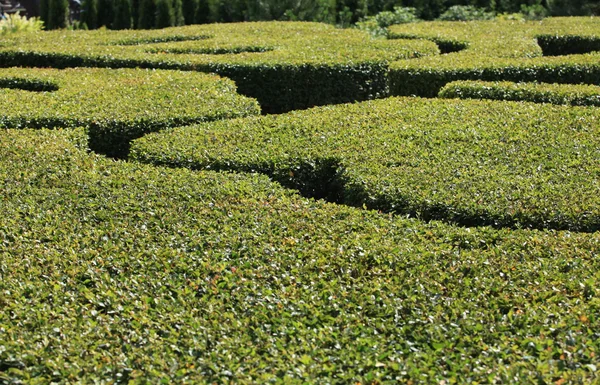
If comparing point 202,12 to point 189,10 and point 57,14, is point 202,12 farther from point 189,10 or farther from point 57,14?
point 57,14

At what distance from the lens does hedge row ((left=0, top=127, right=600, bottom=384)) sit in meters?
4.42

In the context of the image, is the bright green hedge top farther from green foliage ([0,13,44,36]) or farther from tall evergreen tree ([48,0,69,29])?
tall evergreen tree ([48,0,69,29])

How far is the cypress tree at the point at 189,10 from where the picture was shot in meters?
21.8

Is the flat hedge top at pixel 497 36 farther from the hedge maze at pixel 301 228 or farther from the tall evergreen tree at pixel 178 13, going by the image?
the tall evergreen tree at pixel 178 13

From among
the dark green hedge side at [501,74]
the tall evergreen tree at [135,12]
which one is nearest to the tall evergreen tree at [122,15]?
the tall evergreen tree at [135,12]

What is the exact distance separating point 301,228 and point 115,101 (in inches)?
185

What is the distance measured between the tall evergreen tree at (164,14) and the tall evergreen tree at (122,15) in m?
1.38

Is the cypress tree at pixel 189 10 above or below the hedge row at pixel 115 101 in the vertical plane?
above

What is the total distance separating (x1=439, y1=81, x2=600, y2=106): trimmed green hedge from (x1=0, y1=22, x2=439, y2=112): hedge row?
183 cm

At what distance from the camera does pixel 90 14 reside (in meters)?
22.3

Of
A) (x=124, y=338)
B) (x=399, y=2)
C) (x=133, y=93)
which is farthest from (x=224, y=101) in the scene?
(x=399, y=2)

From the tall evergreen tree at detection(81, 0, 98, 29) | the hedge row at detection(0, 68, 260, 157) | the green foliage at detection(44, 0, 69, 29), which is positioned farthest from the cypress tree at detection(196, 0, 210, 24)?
the hedge row at detection(0, 68, 260, 157)

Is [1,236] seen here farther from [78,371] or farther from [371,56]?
[371,56]

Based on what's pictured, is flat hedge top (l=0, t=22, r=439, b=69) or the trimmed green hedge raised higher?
flat hedge top (l=0, t=22, r=439, b=69)
